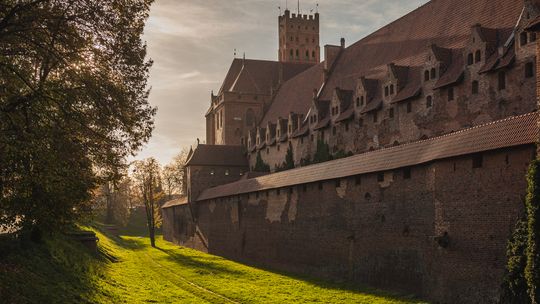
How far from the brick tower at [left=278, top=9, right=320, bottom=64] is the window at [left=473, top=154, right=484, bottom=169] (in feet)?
212

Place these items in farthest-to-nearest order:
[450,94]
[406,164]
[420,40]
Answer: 1. [420,40]
2. [450,94]
3. [406,164]

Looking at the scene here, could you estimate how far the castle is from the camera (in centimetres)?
1712

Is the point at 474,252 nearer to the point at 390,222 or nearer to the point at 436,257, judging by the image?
the point at 436,257

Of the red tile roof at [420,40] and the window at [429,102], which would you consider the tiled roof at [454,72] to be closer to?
the red tile roof at [420,40]

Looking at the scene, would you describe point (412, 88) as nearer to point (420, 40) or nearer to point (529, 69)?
point (420, 40)

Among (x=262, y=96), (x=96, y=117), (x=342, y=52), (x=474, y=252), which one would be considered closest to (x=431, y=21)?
(x=342, y=52)

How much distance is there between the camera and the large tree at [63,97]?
12852mm

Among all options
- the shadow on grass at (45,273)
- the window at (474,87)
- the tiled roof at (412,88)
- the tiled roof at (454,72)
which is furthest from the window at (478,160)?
the tiled roof at (412,88)

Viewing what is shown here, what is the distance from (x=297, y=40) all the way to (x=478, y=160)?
66204mm

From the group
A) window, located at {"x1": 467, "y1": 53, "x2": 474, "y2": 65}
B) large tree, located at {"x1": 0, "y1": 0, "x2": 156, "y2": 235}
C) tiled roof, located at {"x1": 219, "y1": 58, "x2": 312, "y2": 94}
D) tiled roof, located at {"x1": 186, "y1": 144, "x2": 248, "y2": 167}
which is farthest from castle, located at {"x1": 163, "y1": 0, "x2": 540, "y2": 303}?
tiled roof, located at {"x1": 219, "y1": 58, "x2": 312, "y2": 94}

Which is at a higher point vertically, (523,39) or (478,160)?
(523,39)

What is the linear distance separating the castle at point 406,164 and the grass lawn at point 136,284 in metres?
1.93

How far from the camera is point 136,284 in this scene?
24.2 meters

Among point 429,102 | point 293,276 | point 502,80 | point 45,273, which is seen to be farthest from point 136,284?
point 502,80
